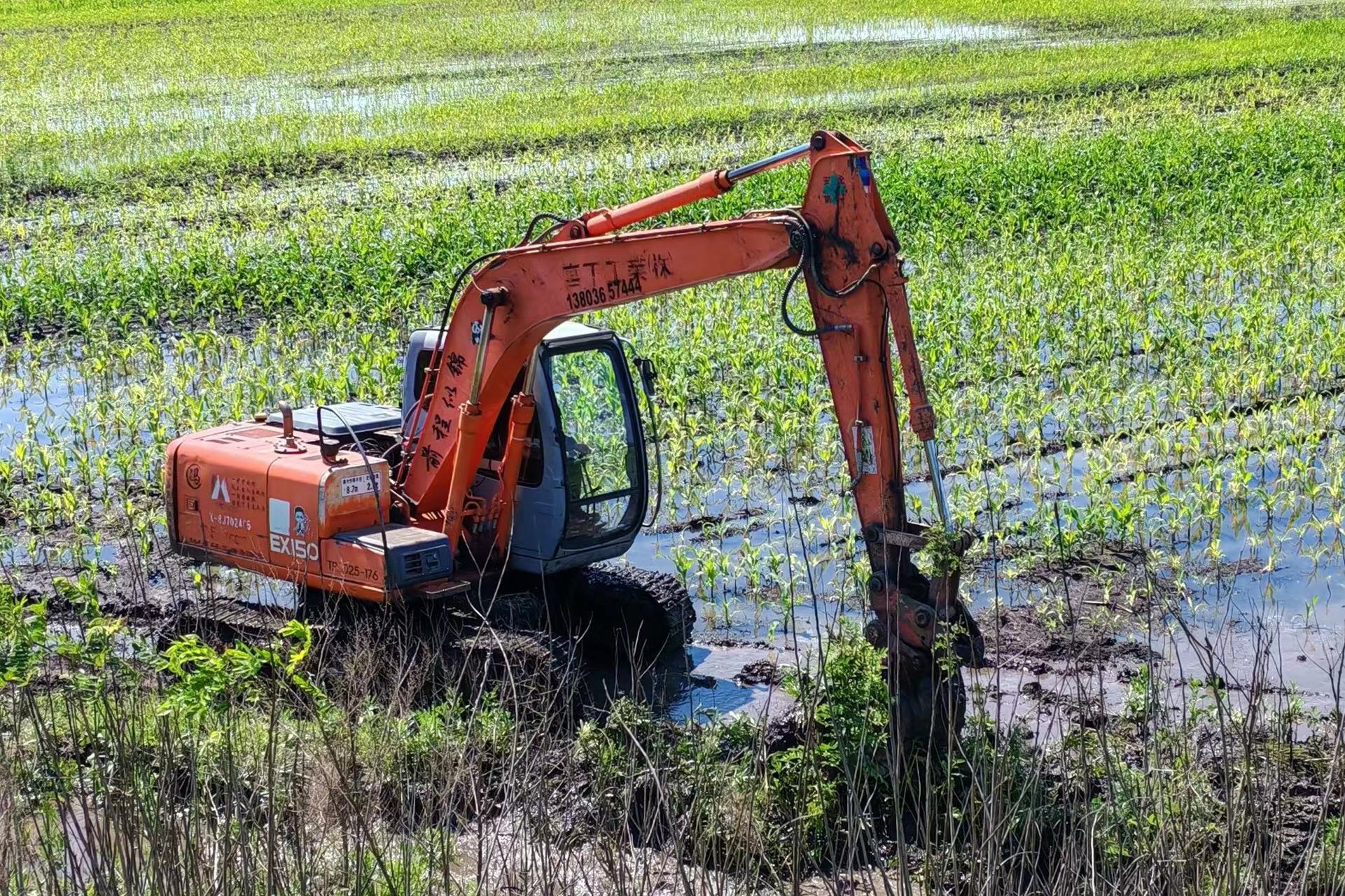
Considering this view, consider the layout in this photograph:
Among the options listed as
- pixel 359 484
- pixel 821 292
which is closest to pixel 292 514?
pixel 359 484

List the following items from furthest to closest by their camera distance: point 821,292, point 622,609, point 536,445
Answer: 1. point 622,609
2. point 536,445
3. point 821,292

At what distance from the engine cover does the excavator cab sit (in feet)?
1.67

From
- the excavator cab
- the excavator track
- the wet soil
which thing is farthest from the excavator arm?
the wet soil

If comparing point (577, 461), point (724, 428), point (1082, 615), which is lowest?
point (1082, 615)

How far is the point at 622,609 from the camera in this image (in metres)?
8.15

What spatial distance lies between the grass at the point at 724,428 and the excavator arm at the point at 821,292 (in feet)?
1.90

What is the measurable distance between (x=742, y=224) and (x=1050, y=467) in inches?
181

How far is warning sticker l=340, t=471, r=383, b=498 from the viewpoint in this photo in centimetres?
786

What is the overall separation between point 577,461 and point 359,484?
3.64 ft

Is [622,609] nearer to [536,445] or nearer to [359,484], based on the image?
[536,445]

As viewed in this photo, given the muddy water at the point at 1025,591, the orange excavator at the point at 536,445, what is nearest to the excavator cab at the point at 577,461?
the orange excavator at the point at 536,445

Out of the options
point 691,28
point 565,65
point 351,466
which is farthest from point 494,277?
point 691,28

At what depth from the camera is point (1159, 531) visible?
9.27 m

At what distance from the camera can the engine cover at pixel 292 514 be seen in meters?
7.68
